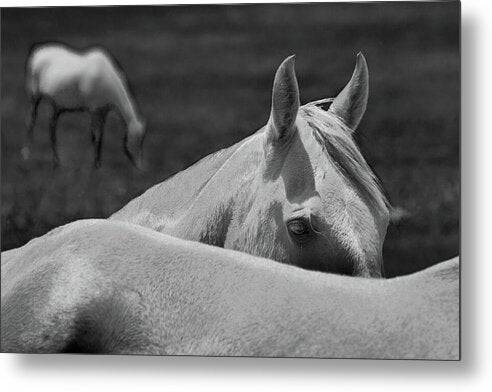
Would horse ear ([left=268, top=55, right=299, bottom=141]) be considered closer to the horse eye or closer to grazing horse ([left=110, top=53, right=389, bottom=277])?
grazing horse ([left=110, top=53, right=389, bottom=277])

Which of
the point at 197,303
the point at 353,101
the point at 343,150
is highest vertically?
the point at 353,101

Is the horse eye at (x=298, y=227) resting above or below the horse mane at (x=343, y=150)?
below

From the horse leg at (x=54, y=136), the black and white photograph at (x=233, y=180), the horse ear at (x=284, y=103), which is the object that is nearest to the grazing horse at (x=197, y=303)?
the black and white photograph at (x=233, y=180)

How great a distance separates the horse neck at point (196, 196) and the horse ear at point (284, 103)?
2.7 inches

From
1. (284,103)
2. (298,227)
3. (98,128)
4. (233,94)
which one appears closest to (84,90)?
(98,128)

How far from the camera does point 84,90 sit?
103 inches

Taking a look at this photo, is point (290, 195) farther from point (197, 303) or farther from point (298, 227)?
point (197, 303)

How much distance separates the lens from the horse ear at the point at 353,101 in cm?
248

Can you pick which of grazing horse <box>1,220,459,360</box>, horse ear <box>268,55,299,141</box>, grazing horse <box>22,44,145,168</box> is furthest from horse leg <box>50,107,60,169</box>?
horse ear <box>268,55,299,141</box>

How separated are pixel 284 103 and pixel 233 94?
5.8 inches

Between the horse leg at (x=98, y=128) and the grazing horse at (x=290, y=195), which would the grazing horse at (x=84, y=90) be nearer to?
the horse leg at (x=98, y=128)

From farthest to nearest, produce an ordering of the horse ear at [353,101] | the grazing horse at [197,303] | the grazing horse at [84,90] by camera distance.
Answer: the grazing horse at [84,90] < the horse ear at [353,101] < the grazing horse at [197,303]

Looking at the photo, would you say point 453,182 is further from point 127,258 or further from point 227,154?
point 127,258

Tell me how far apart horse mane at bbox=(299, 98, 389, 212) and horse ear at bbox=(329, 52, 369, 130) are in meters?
0.02
